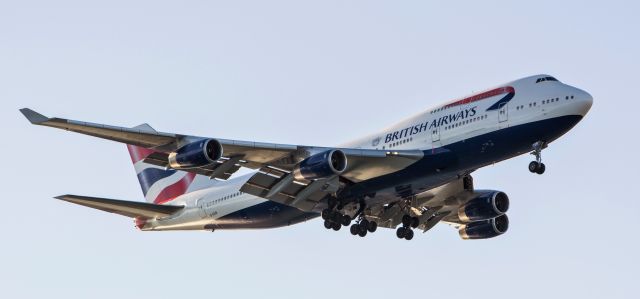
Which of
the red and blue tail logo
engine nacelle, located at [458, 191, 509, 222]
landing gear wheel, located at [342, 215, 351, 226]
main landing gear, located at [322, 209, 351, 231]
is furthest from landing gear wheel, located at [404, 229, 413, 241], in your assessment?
the red and blue tail logo

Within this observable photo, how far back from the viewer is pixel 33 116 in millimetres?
47906

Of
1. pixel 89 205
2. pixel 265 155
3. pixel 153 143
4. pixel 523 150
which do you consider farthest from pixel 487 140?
pixel 89 205

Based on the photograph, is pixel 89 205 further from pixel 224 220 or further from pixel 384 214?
pixel 384 214

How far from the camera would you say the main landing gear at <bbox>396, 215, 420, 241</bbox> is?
200 ft

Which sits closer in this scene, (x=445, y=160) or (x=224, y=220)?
(x=445, y=160)

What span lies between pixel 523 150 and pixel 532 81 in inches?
113

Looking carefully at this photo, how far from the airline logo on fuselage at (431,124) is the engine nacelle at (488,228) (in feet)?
A: 33.1

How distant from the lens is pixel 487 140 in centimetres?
5325

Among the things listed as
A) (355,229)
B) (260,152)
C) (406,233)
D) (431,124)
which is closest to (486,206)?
(406,233)

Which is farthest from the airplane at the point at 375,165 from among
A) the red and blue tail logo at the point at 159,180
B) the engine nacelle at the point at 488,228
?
the red and blue tail logo at the point at 159,180

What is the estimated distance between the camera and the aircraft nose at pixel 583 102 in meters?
52.6

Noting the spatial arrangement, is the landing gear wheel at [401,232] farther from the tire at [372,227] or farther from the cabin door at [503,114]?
the cabin door at [503,114]

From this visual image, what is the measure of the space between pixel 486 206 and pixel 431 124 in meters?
8.01

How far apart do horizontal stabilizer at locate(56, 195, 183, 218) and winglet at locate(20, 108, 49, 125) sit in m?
5.85
